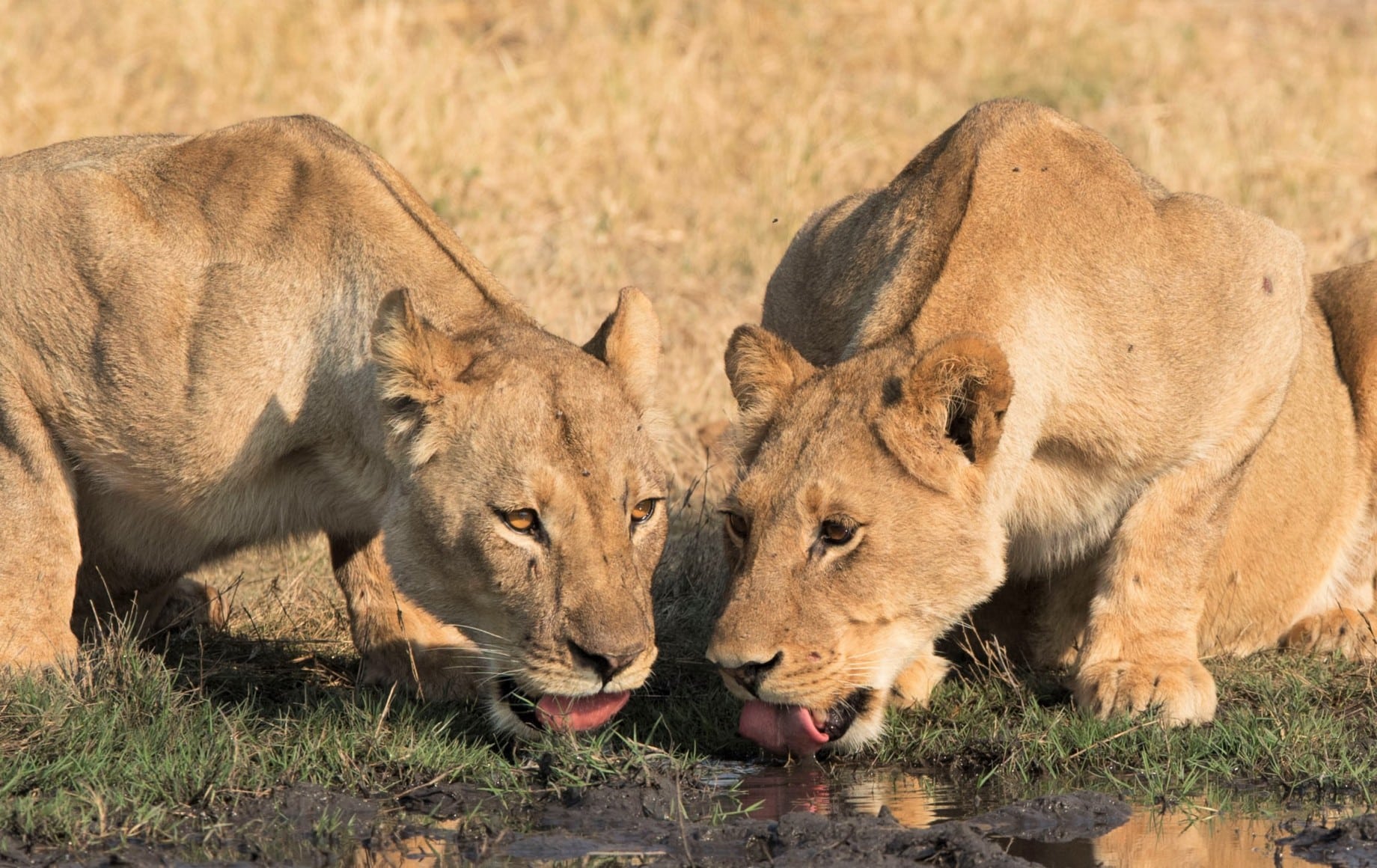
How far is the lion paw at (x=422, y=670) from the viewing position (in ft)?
16.9

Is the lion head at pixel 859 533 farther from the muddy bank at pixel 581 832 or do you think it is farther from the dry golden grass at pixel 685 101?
the dry golden grass at pixel 685 101

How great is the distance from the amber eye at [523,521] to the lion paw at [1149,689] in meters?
1.72

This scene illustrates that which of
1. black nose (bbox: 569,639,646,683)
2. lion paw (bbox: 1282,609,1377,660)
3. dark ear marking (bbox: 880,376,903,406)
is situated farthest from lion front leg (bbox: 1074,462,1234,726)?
black nose (bbox: 569,639,646,683)

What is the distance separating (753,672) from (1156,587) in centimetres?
149

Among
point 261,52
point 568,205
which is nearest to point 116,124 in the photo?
point 261,52

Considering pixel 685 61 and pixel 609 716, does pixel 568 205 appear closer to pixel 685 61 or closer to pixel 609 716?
pixel 685 61

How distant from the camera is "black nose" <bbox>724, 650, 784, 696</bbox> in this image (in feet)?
13.8

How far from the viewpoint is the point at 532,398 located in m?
4.43

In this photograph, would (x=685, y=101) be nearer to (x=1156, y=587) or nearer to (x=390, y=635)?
(x=390, y=635)

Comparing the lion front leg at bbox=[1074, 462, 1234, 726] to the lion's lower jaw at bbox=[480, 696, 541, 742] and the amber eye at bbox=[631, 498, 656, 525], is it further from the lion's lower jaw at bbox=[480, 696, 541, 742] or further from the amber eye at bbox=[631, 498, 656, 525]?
the lion's lower jaw at bbox=[480, 696, 541, 742]

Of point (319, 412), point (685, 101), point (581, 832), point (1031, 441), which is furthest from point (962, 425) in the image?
point (685, 101)

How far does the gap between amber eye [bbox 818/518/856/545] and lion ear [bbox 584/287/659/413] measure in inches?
26.9

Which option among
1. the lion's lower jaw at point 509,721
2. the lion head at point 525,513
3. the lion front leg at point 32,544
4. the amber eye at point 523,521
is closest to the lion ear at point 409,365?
the lion head at point 525,513

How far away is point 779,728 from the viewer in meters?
4.48
